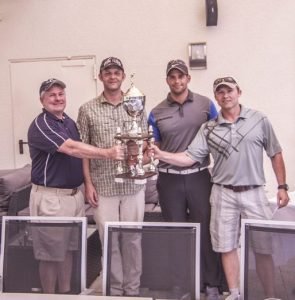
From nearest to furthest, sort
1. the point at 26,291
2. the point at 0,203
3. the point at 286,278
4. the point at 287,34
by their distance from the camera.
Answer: the point at 286,278 → the point at 26,291 → the point at 0,203 → the point at 287,34

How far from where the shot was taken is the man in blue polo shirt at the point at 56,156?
2479 millimetres

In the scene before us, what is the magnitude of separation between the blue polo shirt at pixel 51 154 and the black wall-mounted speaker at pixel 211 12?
90.4 inches

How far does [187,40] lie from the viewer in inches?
179

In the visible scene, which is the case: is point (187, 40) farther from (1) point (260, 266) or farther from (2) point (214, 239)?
(1) point (260, 266)

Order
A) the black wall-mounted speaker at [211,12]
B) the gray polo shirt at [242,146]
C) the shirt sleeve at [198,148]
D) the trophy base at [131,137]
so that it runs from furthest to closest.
Result: 1. the black wall-mounted speaker at [211,12]
2. the shirt sleeve at [198,148]
3. the gray polo shirt at [242,146]
4. the trophy base at [131,137]

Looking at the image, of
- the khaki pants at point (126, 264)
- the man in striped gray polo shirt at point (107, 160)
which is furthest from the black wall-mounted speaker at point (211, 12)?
the khaki pants at point (126, 264)

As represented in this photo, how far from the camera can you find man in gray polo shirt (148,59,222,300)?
2658mm

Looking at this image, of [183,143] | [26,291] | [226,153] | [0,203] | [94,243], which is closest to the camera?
[26,291]

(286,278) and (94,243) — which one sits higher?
(286,278)

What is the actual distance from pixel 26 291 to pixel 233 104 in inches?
54.6

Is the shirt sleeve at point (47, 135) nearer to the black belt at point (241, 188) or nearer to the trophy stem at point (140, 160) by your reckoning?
the trophy stem at point (140, 160)

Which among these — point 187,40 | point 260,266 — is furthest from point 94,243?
point 187,40

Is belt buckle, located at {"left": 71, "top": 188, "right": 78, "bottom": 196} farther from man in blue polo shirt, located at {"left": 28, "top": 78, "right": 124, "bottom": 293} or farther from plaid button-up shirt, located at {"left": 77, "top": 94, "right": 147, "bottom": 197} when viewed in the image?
plaid button-up shirt, located at {"left": 77, "top": 94, "right": 147, "bottom": 197}

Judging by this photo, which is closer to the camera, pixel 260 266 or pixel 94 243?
pixel 260 266
